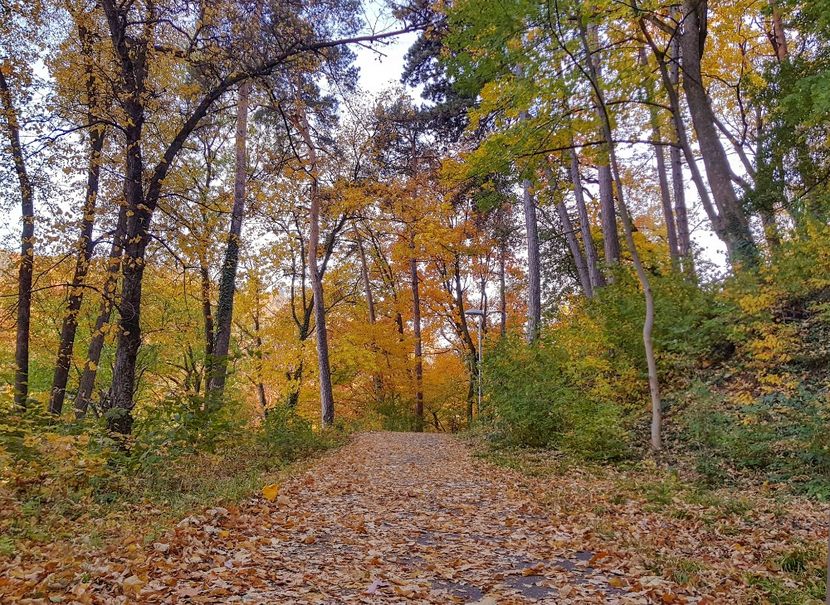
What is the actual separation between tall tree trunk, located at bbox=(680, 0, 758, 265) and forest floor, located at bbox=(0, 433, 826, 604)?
254 inches

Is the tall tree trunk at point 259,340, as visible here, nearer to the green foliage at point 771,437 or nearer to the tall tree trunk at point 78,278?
the tall tree trunk at point 78,278

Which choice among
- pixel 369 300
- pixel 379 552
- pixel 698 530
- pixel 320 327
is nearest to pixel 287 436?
pixel 379 552

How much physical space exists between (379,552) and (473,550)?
77cm

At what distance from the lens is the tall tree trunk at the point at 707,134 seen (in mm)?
10414

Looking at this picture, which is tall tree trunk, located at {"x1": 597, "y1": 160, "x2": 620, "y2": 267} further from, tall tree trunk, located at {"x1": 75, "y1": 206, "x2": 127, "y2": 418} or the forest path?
tall tree trunk, located at {"x1": 75, "y1": 206, "x2": 127, "y2": 418}

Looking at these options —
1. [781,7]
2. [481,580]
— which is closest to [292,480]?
[481,580]

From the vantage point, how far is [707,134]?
1079 cm

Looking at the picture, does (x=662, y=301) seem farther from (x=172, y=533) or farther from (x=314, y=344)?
(x=314, y=344)

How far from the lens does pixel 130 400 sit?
719cm

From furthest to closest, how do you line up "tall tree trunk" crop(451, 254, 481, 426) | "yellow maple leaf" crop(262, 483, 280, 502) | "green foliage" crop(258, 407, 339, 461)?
1. "tall tree trunk" crop(451, 254, 481, 426)
2. "green foliage" crop(258, 407, 339, 461)
3. "yellow maple leaf" crop(262, 483, 280, 502)

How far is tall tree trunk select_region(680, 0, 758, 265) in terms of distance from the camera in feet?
34.2

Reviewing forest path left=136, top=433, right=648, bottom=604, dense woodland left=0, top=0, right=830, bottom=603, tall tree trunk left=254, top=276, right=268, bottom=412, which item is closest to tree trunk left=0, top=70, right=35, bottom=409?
dense woodland left=0, top=0, right=830, bottom=603

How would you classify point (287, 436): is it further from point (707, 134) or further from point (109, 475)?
point (707, 134)

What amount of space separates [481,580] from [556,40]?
22.9 feet
